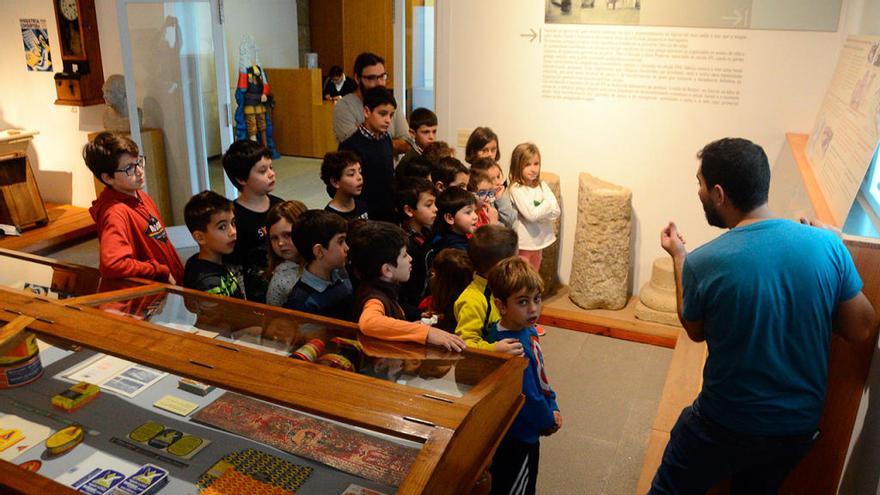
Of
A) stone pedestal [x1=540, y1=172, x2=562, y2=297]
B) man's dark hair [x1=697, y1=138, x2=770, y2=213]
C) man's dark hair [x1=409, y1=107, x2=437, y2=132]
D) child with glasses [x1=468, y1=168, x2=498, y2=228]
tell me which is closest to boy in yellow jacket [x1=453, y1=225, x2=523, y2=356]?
man's dark hair [x1=697, y1=138, x2=770, y2=213]

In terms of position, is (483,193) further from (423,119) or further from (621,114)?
(621,114)

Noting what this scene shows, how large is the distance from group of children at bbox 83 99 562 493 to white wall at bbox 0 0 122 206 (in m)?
4.48

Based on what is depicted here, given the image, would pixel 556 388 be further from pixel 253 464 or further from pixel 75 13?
pixel 75 13

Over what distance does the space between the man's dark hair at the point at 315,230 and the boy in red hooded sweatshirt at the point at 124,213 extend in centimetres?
63

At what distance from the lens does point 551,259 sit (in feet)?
18.0

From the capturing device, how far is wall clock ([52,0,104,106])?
692 centimetres

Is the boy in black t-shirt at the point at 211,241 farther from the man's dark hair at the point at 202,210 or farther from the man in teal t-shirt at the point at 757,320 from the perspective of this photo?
the man in teal t-shirt at the point at 757,320

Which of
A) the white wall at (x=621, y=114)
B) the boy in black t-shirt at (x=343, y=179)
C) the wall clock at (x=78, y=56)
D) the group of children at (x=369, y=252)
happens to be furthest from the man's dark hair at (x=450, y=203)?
the wall clock at (x=78, y=56)

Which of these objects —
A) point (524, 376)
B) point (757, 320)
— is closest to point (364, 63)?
point (524, 376)

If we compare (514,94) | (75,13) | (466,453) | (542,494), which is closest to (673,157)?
(514,94)

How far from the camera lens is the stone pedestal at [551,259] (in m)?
5.25

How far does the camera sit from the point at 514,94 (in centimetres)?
547

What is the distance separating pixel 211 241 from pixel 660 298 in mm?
3379

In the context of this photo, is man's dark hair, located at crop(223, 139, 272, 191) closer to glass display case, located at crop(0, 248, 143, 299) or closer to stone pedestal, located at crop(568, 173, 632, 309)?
glass display case, located at crop(0, 248, 143, 299)
